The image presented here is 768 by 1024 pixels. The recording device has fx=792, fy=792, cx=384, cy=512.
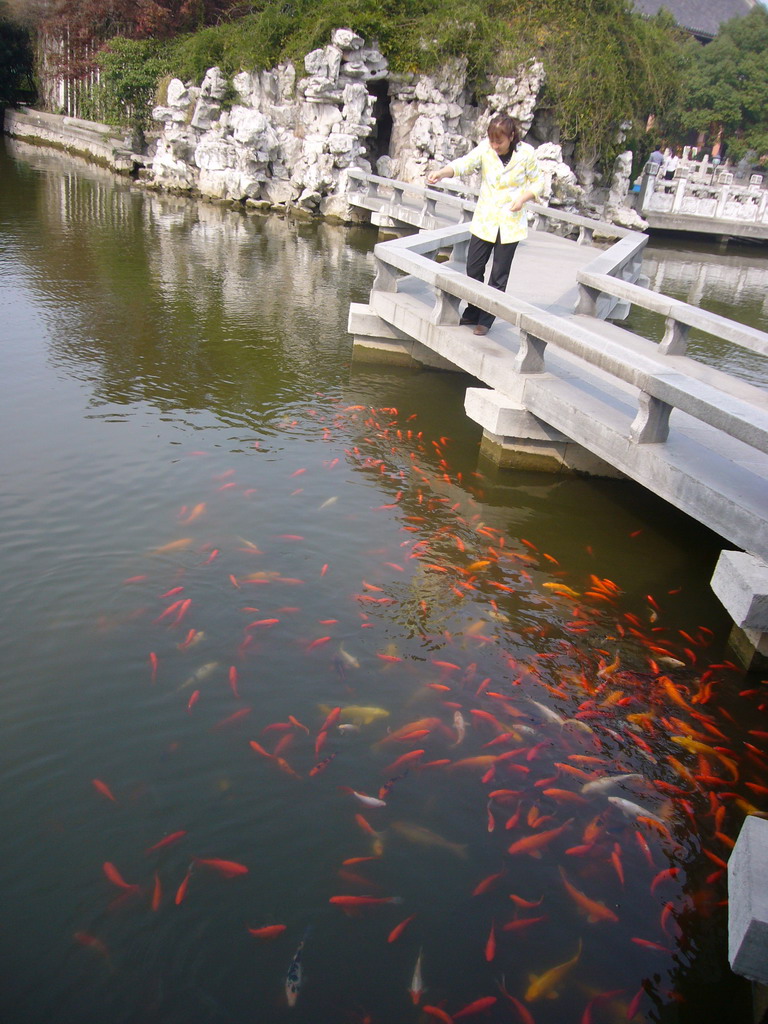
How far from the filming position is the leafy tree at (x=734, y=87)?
1446 inches

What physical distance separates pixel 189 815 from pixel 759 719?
130 inches

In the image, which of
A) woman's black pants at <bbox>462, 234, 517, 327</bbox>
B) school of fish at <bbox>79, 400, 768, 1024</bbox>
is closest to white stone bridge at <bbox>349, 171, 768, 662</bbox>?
woman's black pants at <bbox>462, 234, 517, 327</bbox>

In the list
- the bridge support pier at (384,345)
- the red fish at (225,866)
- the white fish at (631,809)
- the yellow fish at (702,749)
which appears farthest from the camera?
the bridge support pier at (384,345)

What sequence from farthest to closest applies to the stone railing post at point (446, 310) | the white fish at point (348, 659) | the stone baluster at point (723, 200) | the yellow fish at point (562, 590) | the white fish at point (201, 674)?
the stone baluster at point (723, 200) < the stone railing post at point (446, 310) < the yellow fish at point (562, 590) < the white fish at point (348, 659) < the white fish at point (201, 674)

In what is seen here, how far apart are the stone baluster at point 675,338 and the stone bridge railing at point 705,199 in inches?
1005

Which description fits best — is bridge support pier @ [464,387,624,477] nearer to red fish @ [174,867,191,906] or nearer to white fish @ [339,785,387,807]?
white fish @ [339,785,387,807]

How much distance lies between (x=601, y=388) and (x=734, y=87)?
126 ft

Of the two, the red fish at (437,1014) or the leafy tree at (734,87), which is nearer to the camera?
the red fish at (437,1014)

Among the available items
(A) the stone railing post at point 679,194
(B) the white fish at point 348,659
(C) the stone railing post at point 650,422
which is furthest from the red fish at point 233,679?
(A) the stone railing post at point 679,194

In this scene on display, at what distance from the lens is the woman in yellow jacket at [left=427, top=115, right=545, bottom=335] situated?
7.20 metres

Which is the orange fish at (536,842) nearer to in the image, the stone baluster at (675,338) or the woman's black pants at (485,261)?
the woman's black pants at (485,261)

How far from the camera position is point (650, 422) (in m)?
5.68

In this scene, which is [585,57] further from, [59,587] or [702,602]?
[59,587]

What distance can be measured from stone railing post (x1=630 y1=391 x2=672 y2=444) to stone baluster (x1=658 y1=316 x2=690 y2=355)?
9.79 feet
